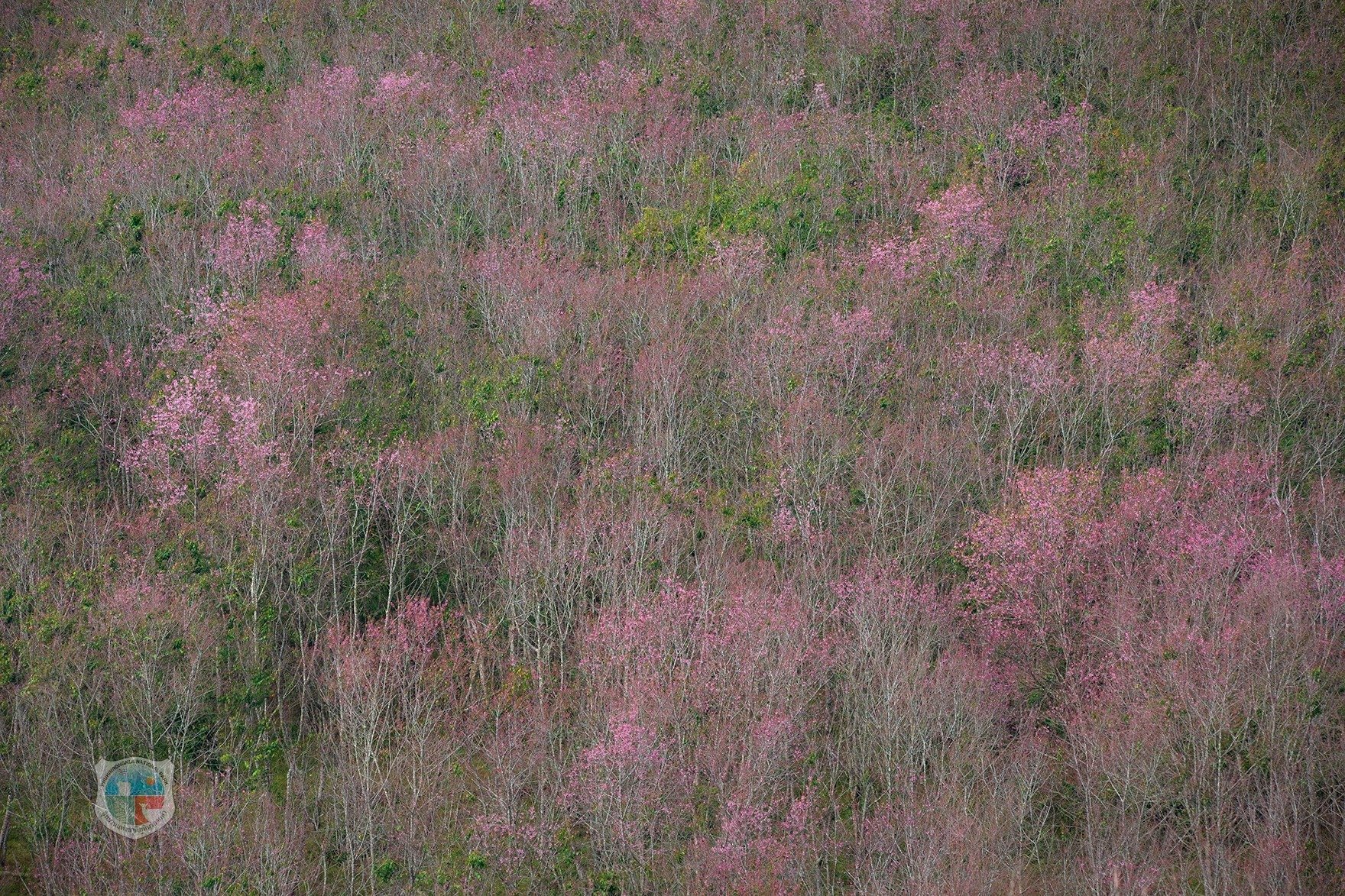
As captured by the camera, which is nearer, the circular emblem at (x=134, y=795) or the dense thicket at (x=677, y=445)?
the circular emblem at (x=134, y=795)

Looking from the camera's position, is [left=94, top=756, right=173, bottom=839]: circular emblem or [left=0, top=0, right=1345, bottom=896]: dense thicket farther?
[left=0, top=0, right=1345, bottom=896]: dense thicket

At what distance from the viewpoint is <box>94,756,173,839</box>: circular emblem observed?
20109 millimetres

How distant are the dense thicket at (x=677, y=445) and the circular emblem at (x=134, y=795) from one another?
1.15 feet

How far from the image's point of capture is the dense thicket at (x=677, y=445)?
21.6 metres

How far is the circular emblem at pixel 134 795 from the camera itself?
20.1 m

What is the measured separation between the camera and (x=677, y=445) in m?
29.2

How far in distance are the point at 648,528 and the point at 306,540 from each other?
6.39 m

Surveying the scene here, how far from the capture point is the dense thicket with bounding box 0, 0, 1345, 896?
2161cm

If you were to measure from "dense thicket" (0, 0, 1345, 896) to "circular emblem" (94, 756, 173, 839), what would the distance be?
13.8 inches

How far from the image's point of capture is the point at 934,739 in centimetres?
2328

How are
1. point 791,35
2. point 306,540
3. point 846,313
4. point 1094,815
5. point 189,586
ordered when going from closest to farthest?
1. point 1094,815
2. point 189,586
3. point 306,540
4. point 846,313
5. point 791,35

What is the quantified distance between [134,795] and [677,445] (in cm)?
1269

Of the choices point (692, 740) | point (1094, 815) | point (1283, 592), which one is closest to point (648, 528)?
point (692, 740)

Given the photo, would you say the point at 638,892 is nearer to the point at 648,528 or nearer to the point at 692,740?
the point at 692,740
